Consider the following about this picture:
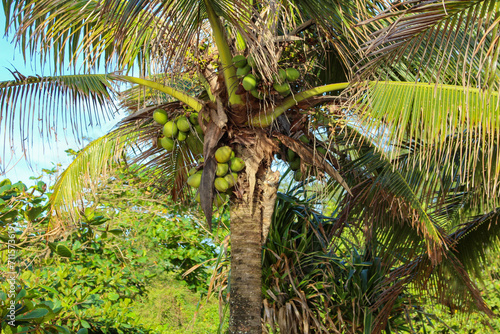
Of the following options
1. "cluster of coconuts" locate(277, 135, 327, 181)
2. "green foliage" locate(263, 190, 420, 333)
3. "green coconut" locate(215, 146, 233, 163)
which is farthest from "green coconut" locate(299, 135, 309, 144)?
"green foliage" locate(263, 190, 420, 333)

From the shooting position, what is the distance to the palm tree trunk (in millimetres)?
3289

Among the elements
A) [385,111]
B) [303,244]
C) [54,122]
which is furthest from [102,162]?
[385,111]

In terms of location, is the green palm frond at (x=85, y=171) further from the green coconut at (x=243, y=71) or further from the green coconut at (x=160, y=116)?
the green coconut at (x=243, y=71)

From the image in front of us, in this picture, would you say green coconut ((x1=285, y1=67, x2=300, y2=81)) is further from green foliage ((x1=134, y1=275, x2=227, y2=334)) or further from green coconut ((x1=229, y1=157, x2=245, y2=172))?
green foliage ((x1=134, y1=275, x2=227, y2=334))

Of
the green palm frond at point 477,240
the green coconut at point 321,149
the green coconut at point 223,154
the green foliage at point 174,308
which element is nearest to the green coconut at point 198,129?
the green coconut at point 223,154

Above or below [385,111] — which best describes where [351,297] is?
below

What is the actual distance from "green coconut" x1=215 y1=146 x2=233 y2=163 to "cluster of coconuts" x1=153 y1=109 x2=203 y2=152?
32 cm

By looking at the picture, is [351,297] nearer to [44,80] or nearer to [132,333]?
[132,333]

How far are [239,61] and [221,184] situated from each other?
2.79ft

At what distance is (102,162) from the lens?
3973mm

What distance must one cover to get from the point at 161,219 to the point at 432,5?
569 cm

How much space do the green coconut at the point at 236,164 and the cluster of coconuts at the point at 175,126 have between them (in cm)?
A: 42

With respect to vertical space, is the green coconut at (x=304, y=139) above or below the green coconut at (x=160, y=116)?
below

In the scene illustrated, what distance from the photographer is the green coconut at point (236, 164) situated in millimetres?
3213
